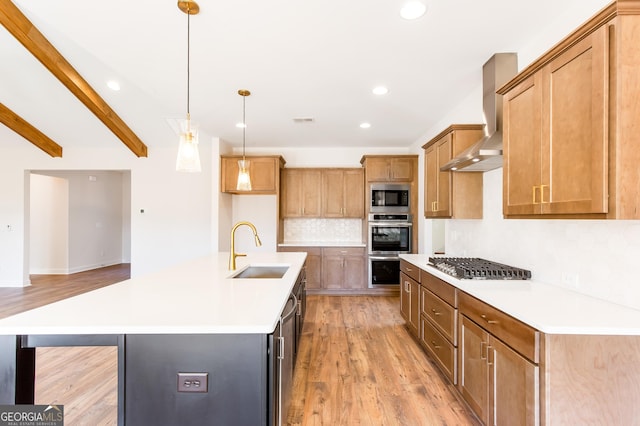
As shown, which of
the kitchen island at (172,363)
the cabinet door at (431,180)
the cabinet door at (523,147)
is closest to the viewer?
the kitchen island at (172,363)

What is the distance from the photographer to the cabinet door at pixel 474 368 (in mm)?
1781

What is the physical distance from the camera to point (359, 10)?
79.9 inches

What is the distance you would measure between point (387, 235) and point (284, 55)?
3.40 meters

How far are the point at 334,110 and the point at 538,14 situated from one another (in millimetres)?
2247

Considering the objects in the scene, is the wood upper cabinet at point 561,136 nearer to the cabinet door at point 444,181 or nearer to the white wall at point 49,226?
the cabinet door at point 444,181

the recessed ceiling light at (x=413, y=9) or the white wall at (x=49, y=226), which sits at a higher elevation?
the recessed ceiling light at (x=413, y=9)

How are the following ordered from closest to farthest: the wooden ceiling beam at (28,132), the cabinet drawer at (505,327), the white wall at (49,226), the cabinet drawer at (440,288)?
the cabinet drawer at (505,327) < the cabinet drawer at (440,288) < the wooden ceiling beam at (28,132) < the white wall at (49,226)

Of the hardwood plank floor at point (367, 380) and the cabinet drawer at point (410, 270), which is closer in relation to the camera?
the hardwood plank floor at point (367, 380)

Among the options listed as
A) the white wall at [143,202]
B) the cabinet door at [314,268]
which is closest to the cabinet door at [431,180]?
the cabinet door at [314,268]

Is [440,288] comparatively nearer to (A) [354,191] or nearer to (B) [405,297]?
(B) [405,297]

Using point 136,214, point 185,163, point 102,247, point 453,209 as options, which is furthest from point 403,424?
point 102,247

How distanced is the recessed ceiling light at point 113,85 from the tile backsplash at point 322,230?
3.26 metres

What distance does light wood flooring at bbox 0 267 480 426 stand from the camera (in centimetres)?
205

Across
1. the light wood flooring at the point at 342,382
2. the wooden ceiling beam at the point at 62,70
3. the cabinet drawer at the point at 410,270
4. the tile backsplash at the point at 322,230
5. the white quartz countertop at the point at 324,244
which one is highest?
the wooden ceiling beam at the point at 62,70
